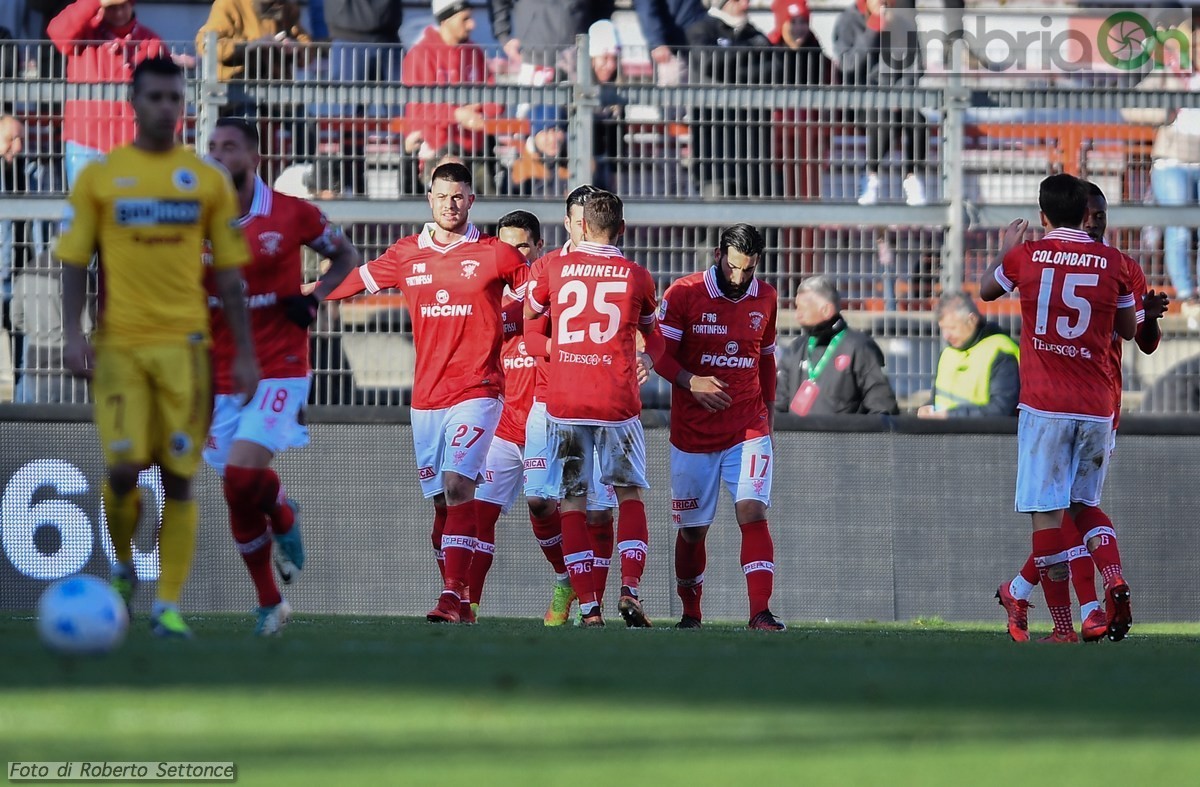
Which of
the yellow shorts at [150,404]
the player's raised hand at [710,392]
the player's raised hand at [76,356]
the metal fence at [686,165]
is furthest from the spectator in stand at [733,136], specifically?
→ the player's raised hand at [76,356]

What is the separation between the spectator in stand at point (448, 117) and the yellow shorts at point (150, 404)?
6.09 m

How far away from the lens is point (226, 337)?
310 inches

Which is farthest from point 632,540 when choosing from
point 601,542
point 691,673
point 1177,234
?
point 1177,234

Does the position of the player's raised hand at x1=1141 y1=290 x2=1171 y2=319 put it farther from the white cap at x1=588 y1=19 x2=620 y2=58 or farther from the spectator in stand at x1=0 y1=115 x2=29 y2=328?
the spectator in stand at x1=0 y1=115 x2=29 y2=328

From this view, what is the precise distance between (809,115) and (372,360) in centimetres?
356

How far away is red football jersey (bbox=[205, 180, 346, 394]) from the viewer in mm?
7773

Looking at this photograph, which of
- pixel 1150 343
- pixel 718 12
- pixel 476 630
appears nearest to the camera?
pixel 476 630

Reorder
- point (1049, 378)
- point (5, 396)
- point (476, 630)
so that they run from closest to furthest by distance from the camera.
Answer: point (476, 630)
point (1049, 378)
point (5, 396)

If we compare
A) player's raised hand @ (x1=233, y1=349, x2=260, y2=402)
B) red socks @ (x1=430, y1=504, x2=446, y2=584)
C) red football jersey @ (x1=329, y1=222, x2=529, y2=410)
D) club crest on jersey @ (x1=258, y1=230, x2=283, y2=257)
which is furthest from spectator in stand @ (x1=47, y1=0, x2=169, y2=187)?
player's raised hand @ (x1=233, y1=349, x2=260, y2=402)

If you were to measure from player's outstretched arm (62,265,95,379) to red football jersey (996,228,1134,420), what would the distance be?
15.2 feet

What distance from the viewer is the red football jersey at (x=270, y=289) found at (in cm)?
777

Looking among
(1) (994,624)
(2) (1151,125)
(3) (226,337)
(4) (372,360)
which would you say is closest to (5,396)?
(4) (372,360)

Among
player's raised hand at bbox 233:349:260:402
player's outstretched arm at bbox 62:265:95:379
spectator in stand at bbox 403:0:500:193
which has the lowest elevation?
player's raised hand at bbox 233:349:260:402

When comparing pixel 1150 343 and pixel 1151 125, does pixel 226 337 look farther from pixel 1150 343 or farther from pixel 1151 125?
pixel 1151 125
